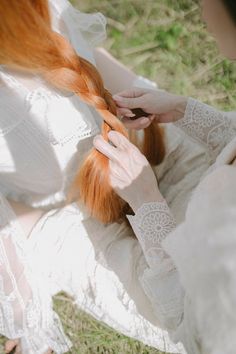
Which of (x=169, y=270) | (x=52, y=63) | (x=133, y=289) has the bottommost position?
(x=133, y=289)

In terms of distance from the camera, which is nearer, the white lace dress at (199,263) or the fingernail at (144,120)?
the white lace dress at (199,263)

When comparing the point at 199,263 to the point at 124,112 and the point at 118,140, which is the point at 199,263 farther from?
the point at 124,112

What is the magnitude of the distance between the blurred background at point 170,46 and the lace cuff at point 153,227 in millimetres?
1029

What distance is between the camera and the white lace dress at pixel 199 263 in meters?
0.75

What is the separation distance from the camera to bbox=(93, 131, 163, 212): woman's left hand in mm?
1040

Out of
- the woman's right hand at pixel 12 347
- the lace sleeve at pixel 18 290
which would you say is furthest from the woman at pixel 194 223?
the woman's right hand at pixel 12 347

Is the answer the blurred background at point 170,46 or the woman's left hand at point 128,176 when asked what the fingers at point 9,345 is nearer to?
the woman's left hand at point 128,176

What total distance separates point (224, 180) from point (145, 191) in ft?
0.91

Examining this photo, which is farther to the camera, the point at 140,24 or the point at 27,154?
the point at 140,24

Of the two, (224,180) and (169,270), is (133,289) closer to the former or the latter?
(169,270)

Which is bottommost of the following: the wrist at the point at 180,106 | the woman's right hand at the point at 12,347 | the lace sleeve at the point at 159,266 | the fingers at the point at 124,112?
the woman's right hand at the point at 12,347

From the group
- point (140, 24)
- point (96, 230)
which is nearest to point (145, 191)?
point (96, 230)

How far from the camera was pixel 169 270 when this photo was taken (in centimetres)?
100

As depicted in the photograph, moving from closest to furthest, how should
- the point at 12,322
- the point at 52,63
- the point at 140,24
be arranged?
the point at 52,63
the point at 12,322
the point at 140,24
